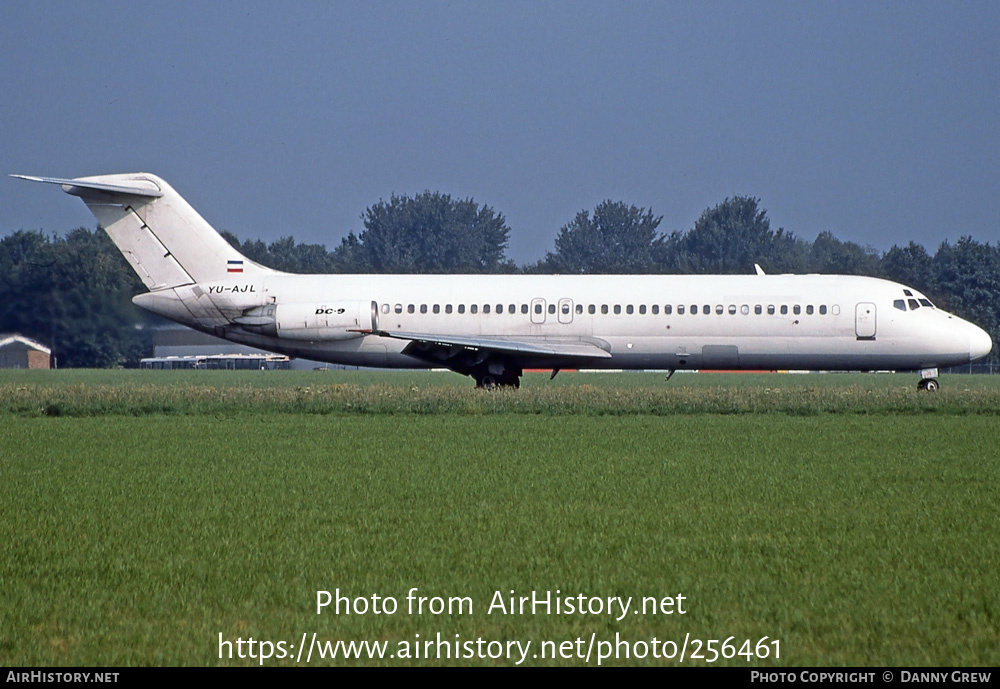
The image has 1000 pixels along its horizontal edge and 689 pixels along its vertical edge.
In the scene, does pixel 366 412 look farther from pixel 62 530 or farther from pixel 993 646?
pixel 993 646

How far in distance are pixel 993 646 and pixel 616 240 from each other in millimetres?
125688

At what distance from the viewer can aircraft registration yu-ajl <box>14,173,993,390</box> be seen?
30.1 metres

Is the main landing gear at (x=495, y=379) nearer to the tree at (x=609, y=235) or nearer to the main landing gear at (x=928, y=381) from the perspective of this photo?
the main landing gear at (x=928, y=381)

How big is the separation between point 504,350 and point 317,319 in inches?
183

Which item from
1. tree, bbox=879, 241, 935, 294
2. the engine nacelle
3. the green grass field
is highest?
tree, bbox=879, 241, 935, 294

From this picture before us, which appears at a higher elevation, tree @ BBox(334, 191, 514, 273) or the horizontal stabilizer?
tree @ BBox(334, 191, 514, 273)

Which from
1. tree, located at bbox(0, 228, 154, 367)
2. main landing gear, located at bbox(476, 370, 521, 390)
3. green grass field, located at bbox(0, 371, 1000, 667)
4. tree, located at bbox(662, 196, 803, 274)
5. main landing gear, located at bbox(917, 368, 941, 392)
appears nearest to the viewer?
green grass field, located at bbox(0, 371, 1000, 667)

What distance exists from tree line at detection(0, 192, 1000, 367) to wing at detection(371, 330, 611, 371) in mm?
18015

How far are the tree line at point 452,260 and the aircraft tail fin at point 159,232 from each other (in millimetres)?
14017

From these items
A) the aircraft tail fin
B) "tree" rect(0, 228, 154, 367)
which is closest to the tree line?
"tree" rect(0, 228, 154, 367)

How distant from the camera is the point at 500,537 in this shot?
30.4 ft

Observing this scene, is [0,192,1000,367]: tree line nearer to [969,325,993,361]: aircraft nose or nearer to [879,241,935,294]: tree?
[879,241,935,294]: tree

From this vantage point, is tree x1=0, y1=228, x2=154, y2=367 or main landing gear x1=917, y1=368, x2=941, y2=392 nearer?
main landing gear x1=917, y1=368, x2=941, y2=392
